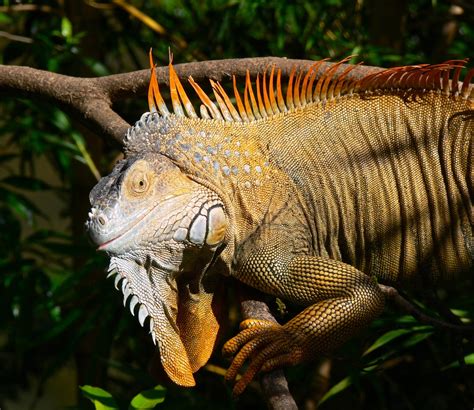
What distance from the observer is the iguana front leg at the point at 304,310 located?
2137 mm

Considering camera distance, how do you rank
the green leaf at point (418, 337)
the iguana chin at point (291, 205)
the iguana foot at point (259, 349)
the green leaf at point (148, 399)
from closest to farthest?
the iguana foot at point (259, 349) → the iguana chin at point (291, 205) → the green leaf at point (148, 399) → the green leaf at point (418, 337)

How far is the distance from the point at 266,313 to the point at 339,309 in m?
0.21

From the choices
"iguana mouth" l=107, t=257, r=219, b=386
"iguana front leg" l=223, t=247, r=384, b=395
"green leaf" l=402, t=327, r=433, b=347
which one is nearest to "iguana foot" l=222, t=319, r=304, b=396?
"iguana front leg" l=223, t=247, r=384, b=395

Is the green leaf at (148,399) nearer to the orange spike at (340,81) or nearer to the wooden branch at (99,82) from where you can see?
the wooden branch at (99,82)

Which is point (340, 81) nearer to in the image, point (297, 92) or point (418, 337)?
point (297, 92)

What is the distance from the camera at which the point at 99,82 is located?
2.93m

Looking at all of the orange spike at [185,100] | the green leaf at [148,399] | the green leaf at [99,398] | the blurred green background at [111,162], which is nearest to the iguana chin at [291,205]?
the orange spike at [185,100]

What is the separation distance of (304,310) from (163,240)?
452 mm

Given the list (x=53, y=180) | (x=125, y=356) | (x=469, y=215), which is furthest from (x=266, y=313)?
(x=53, y=180)

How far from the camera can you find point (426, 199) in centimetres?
257

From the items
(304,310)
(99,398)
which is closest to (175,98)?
(304,310)

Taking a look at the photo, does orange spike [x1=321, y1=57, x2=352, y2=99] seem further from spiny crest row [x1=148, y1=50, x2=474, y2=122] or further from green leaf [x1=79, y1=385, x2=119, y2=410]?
green leaf [x1=79, y1=385, x2=119, y2=410]

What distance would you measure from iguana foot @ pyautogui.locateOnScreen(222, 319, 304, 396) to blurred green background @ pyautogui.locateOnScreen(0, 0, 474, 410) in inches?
33.0

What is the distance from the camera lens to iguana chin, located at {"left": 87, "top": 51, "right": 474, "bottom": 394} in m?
2.20
